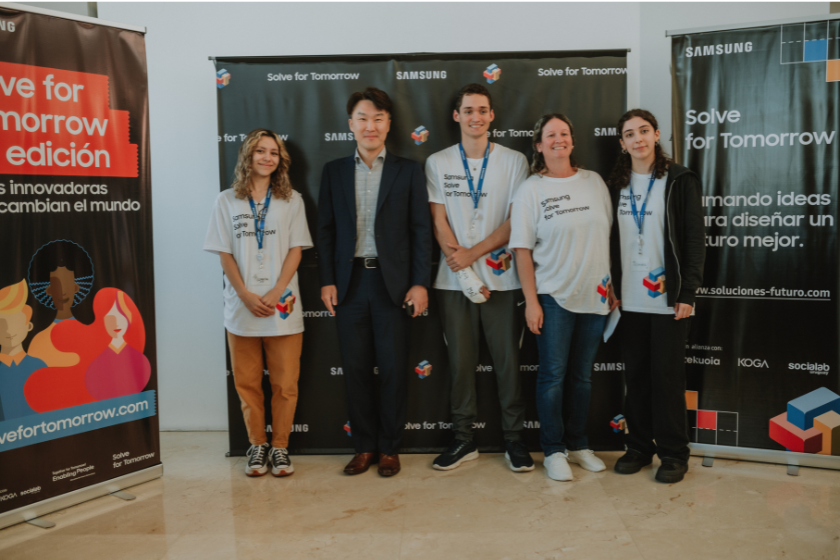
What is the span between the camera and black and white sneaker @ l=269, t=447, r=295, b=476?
126 inches

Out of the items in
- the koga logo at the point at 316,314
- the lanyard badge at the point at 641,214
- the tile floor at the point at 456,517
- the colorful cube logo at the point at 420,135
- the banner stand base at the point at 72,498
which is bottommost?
the tile floor at the point at 456,517

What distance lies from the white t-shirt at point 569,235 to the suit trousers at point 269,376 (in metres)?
1.35

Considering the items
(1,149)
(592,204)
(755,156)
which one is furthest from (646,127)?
(1,149)

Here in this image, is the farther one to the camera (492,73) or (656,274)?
(492,73)

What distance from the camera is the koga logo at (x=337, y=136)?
11.3 feet

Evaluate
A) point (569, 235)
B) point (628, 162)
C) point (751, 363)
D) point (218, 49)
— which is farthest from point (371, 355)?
point (218, 49)

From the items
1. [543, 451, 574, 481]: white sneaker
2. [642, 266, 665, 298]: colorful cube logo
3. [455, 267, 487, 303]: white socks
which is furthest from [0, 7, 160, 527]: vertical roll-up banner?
[642, 266, 665, 298]: colorful cube logo

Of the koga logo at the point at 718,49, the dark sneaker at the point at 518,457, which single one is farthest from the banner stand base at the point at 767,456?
the koga logo at the point at 718,49

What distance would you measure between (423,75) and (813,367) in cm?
263

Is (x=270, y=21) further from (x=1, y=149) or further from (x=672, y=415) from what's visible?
(x=672, y=415)

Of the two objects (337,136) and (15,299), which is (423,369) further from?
(15,299)

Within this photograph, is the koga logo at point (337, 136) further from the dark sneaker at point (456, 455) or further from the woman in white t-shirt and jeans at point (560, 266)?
the dark sneaker at point (456, 455)

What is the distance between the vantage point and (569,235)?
298 cm

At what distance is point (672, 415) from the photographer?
300 cm
